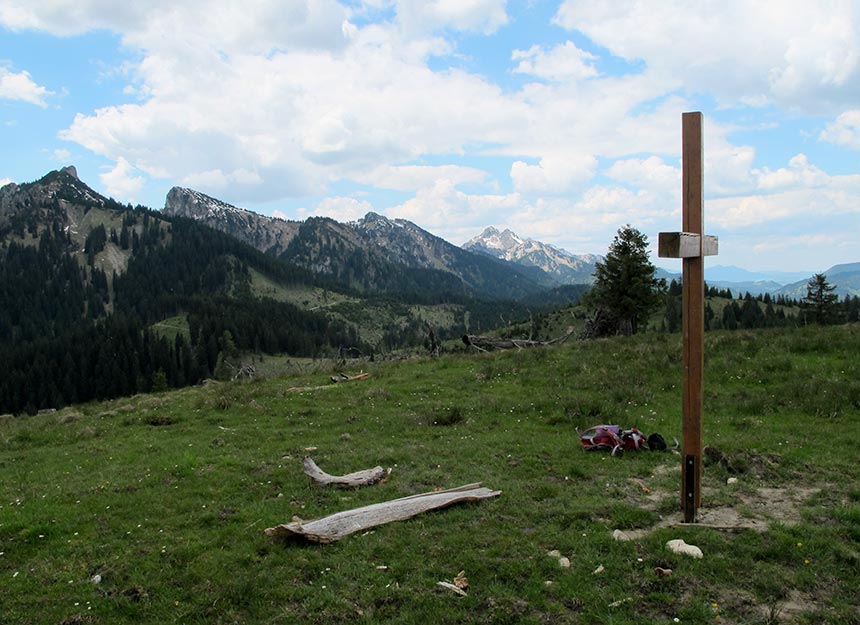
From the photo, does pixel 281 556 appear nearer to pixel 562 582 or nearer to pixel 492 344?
pixel 562 582

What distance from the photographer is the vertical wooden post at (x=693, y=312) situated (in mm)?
8656

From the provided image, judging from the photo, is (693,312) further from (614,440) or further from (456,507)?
(614,440)

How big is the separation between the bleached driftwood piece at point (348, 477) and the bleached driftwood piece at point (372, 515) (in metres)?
2.07

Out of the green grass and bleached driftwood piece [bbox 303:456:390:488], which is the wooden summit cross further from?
bleached driftwood piece [bbox 303:456:390:488]

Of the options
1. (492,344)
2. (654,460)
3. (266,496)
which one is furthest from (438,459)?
(492,344)

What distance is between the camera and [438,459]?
1388 centimetres

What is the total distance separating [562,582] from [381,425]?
11536mm

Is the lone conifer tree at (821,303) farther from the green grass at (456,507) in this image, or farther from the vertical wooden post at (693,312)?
the vertical wooden post at (693,312)

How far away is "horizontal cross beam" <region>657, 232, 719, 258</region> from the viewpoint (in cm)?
808

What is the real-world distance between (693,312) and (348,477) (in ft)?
26.8

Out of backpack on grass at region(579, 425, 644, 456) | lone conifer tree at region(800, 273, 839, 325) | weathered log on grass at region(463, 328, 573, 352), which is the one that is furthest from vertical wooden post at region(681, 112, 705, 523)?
lone conifer tree at region(800, 273, 839, 325)

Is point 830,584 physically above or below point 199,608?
above

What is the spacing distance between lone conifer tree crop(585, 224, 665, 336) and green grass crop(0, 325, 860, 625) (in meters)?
21.3

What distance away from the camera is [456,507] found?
34.0 ft
